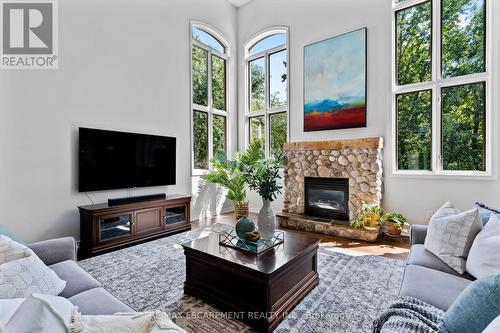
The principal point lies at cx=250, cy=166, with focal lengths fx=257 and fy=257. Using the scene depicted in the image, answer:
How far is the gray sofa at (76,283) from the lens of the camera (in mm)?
1341

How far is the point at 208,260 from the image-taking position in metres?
2.06

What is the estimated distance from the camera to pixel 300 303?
6.93ft

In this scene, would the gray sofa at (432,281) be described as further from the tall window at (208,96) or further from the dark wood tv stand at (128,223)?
the tall window at (208,96)

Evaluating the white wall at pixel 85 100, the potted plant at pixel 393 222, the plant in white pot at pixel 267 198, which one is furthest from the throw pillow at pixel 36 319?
the potted plant at pixel 393 222

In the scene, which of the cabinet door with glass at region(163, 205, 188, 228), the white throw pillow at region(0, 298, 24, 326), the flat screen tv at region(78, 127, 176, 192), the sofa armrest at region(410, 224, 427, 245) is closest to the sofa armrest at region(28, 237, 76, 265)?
the white throw pillow at region(0, 298, 24, 326)

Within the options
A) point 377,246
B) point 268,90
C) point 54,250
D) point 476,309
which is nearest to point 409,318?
point 476,309

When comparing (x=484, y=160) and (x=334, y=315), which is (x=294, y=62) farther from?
(x=334, y=315)

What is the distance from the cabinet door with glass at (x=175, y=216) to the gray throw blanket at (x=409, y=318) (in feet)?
11.2

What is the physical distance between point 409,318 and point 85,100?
168 inches

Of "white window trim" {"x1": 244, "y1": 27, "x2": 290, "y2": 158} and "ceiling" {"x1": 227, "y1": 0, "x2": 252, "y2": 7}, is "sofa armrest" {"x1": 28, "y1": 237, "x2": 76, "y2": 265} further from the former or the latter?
"ceiling" {"x1": 227, "y1": 0, "x2": 252, "y2": 7}

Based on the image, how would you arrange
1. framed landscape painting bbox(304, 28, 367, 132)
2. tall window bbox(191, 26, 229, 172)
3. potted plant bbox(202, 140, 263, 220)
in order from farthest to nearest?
tall window bbox(191, 26, 229, 172) < potted plant bbox(202, 140, 263, 220) < framed landscape painting bbox(304, 28, 367, 132)

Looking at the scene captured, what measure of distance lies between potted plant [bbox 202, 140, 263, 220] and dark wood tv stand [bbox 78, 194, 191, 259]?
990 millimetres

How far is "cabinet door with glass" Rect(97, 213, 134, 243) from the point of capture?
334 centimetres

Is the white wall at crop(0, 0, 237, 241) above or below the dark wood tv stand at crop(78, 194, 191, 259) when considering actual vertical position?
above
